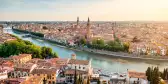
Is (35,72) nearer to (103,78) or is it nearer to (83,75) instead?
(83,75)

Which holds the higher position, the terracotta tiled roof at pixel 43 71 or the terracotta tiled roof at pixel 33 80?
the terracotta tiled roof at pixel 43 71

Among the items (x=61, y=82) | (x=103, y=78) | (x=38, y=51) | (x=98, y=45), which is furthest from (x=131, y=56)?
(x=61, y=82)

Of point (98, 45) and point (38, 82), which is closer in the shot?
point (38, 82)

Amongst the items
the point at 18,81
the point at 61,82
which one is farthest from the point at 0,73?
the point at 61,82

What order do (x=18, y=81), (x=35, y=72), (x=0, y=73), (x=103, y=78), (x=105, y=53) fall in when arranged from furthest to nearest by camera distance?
(x=105, y=53)
(x=103, y=78)
(x=35, y=72)
(x=0, y=73)
(x=18, y=81)

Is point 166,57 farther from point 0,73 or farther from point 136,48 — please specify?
point 0,73

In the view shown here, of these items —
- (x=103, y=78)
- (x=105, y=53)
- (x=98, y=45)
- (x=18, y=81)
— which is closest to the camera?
(x=18, y=81)

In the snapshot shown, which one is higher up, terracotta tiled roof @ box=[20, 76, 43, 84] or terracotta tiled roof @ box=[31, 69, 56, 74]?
terracotta tiled roof @ box=[31, 69, 56, 74]

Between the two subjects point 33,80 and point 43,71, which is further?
point 43,71

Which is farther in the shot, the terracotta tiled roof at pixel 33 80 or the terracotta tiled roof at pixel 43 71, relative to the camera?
the terracotta tiled roof at pixel 43 71

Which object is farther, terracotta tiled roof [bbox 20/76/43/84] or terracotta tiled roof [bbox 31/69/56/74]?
terracotta tiled roof [bbox 31/69/56/74]
